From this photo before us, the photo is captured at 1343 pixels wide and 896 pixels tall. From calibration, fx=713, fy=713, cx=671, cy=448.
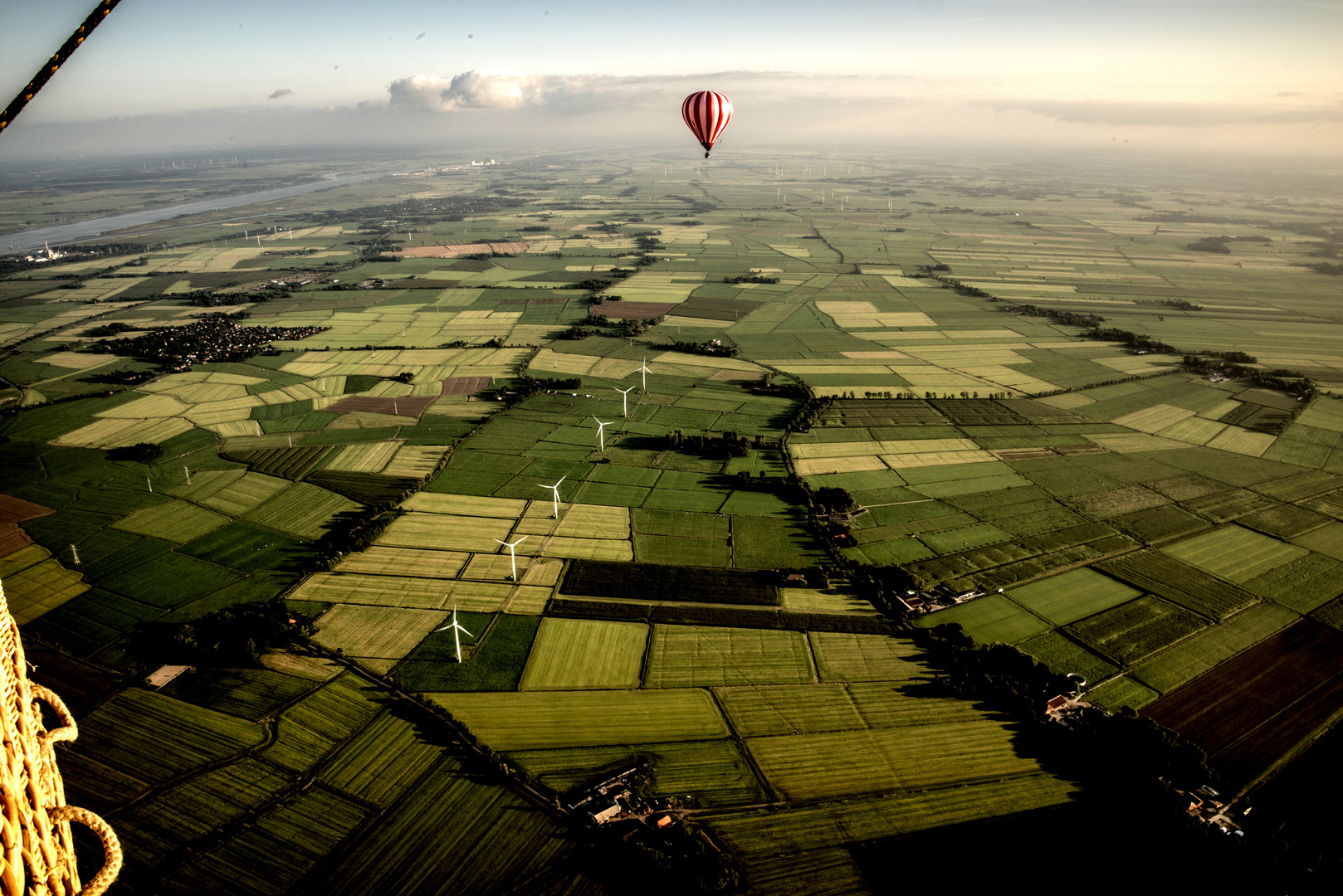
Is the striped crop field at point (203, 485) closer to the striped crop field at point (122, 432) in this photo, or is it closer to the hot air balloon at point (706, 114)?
the striped crop field at point (122, 432)

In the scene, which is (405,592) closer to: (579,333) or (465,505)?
(465,505)

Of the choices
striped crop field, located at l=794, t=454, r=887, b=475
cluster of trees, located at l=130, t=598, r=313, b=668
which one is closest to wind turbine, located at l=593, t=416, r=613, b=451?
striped crop field, located at l=794, t=454, r=887, b=475

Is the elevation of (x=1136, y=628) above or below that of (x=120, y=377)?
below

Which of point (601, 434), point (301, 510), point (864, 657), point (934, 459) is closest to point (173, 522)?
point (301, 510)

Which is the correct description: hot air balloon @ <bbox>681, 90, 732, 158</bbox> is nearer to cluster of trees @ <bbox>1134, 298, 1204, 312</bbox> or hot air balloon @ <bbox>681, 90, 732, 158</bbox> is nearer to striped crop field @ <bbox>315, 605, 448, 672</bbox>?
striped crop field @ <bbox>315, 605, 448, 672</bbox>

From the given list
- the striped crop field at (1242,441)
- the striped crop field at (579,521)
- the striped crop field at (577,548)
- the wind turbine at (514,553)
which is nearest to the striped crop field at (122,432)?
the striped crop field at (579,521)
